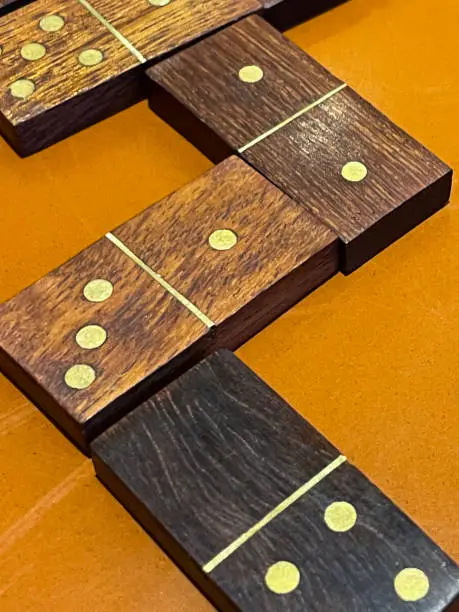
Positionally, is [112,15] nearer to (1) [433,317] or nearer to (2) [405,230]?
(2) [405,230]

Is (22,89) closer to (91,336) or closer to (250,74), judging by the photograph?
(250,74)

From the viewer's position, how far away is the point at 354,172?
4.19 feet

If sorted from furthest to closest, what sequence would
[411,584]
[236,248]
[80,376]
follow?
[236,248] < [80,376] < [411,584]

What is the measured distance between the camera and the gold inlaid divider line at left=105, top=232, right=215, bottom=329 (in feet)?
3.78

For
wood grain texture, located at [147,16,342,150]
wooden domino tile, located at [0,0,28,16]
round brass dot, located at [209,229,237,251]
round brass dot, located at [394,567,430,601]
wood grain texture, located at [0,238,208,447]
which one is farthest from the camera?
wooden domino tile, located at [0,0,28,16]

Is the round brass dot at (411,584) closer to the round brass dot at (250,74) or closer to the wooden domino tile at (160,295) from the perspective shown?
the wooden domino tile at (160,295)

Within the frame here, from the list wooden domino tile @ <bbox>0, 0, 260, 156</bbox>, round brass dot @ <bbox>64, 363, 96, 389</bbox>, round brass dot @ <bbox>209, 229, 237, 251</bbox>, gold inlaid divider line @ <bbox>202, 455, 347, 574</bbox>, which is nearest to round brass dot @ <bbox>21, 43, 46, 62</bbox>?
wooden domino tile @ <bbox>0, 0, 260, 156</bbox>

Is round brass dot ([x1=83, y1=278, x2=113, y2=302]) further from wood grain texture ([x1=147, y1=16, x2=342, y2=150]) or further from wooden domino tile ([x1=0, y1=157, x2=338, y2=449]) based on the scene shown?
wood grain texture ([x1=147, y1=16, x2=342, y2=150])

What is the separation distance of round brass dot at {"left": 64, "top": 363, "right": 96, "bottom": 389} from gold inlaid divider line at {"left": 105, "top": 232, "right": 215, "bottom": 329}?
5.1 inches

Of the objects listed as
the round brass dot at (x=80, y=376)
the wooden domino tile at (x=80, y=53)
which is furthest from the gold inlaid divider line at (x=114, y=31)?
the round brass dot at (x=80, y=376)

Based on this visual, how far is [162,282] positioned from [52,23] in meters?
0.47

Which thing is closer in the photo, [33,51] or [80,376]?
[80,376]

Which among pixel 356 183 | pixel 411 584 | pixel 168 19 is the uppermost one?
pixel 168 19

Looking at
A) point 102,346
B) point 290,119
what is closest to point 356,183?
point 290,119
